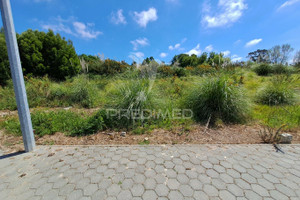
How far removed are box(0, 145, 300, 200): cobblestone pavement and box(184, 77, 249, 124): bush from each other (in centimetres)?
121

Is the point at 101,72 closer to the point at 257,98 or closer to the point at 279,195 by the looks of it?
the point at 257,98

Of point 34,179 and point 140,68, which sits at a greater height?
point 140,68

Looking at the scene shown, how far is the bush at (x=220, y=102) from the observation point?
341 centimetres

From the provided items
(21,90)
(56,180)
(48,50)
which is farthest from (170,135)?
(48,50)

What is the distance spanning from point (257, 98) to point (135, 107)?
16.1 ft

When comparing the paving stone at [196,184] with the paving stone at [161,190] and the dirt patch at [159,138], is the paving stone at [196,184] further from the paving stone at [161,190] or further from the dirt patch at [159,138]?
the dirt patch at [159,138]

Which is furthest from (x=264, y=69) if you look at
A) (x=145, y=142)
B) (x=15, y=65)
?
(x=15, y=65)

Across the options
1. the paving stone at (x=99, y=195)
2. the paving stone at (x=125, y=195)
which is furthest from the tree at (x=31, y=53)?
the paving stone at (x=125, y=195)

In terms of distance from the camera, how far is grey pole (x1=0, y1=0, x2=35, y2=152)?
5.73 feet

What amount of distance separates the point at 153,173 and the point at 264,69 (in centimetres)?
1249

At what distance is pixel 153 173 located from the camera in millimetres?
1702

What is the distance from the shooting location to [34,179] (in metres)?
1.63

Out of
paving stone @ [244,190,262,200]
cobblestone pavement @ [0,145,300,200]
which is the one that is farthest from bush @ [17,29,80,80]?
paving stone @ [244,190,262,200]

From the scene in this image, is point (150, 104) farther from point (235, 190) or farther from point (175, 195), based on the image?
point (235, 190)
